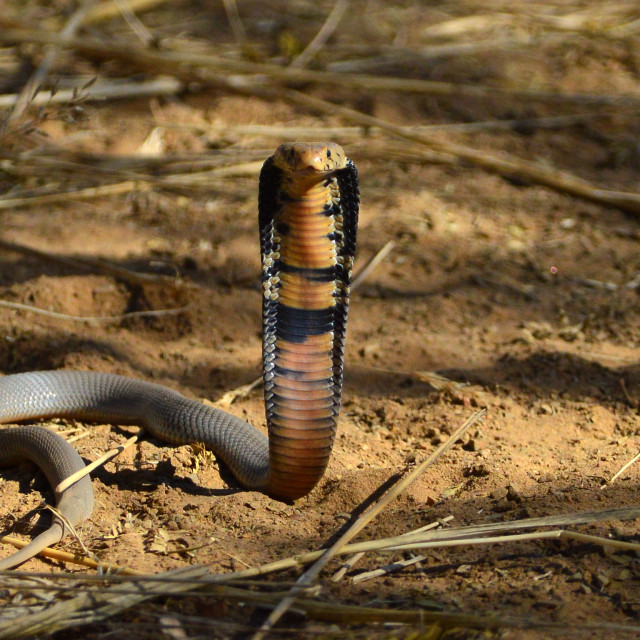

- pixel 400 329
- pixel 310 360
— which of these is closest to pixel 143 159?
pixel 400 329

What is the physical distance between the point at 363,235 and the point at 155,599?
13.5 ft

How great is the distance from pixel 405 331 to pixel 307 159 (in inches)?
92.4

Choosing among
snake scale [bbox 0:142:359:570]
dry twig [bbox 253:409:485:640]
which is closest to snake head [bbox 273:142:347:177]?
snake scale [bbox 0:142:359:570]

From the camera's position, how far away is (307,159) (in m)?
3.04

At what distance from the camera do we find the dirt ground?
120 inches

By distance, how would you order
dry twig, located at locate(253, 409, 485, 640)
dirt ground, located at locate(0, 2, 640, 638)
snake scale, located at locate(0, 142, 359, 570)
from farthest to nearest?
snake scale, located at locate(0, 142, 359, 570) < dirt ground, located at locate(0, 2, 640, 638) < dry twig, located at locate(253, 409, 485, 640)

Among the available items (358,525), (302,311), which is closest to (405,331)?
(302,311)

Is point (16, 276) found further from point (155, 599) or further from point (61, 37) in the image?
point (155, 599)

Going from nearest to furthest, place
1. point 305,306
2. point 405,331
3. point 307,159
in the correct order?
1. point 307,159
2. point 305,306
3. point 405,331

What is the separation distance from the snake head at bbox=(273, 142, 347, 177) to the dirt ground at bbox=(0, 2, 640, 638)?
1.35 m

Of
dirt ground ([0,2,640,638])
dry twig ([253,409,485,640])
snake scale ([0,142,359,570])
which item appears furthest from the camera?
snake scale ([0,142,359,570])

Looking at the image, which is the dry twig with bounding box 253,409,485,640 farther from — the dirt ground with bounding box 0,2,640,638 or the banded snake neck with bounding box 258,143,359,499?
the banded snake neck with bounding box 258,143,359,499

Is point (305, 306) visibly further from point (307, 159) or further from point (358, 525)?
point (358, 525)

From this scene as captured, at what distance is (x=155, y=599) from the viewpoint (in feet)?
8.67
